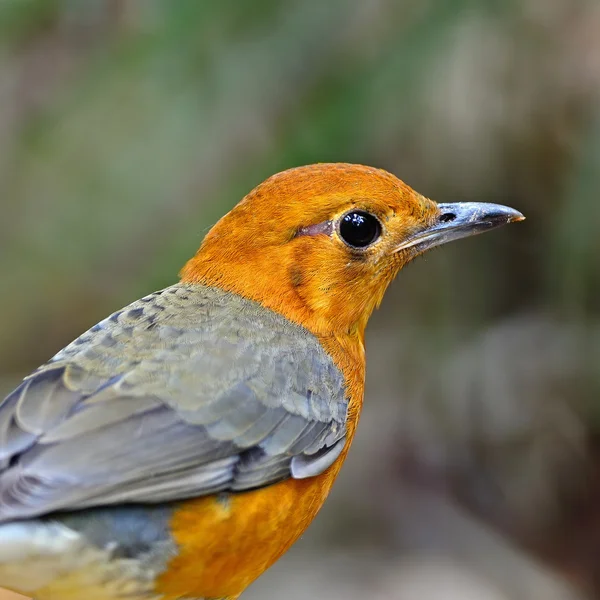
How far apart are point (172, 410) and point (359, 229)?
1.25 metres

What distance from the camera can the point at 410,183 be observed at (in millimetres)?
7348

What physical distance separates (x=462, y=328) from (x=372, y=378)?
93 centimetres

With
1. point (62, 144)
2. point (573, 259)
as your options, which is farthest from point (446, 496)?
point (62, 144)

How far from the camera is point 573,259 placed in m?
6.55

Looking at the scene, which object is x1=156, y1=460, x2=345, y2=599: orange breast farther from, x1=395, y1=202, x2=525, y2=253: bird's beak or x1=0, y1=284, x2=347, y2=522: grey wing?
x1=395, y1=202, x2=525, y2=253: bird's beak

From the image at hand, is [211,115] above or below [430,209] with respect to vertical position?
above

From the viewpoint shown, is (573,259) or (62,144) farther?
(62,144)

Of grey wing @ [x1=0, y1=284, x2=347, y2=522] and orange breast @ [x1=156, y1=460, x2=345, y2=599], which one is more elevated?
grey wing @ [x1=0, y1=284, x2=347, y2=522]

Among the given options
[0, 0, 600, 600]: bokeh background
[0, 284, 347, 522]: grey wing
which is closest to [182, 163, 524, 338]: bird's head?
[0, 284, 347, 522]: grey wing

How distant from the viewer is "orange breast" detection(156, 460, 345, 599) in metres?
3.57

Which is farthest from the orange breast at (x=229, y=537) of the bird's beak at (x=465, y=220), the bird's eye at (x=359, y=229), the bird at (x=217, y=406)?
the bird's beak at (x=465, y=220)

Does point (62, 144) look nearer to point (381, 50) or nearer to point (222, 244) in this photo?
point (381, 50)

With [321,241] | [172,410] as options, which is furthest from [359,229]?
[172,410]

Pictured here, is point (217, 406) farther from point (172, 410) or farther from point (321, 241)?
point (321, 241)
